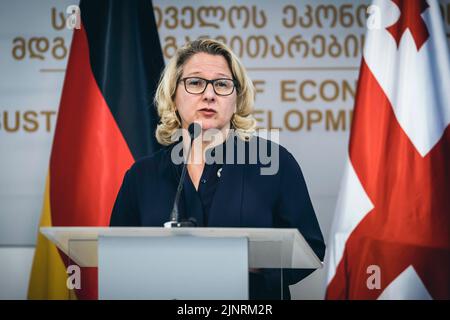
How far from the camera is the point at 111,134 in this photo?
3783mm

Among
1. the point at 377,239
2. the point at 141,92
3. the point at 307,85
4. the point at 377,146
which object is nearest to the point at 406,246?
the point at 377,239

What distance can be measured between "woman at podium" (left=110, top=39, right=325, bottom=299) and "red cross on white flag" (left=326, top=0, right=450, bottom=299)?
2.68ft

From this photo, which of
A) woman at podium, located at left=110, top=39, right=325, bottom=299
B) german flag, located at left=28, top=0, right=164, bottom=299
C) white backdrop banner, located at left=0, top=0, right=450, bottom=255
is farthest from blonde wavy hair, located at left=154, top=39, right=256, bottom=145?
white backdrop banner, located at left=0, top=0, right=450, bottom=255

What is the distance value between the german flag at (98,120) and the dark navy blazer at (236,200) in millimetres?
866

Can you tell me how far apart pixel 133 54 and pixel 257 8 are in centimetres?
89

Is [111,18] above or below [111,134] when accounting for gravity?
above

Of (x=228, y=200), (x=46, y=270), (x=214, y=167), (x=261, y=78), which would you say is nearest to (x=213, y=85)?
(x=214, y=167)

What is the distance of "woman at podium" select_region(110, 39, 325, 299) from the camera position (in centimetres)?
267

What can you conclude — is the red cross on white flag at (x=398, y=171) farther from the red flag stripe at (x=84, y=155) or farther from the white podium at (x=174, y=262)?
the white podium at (x=174, y=262)

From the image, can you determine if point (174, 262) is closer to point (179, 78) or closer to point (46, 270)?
point (179, 78)

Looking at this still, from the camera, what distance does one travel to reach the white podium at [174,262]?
74.7 inches

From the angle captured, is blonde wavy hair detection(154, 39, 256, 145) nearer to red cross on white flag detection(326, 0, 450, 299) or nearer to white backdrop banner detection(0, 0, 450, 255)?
red cross on white flag detection(326, 0, 450, 299)

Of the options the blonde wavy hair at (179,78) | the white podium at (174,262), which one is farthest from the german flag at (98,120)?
the white podium at (174,262)
